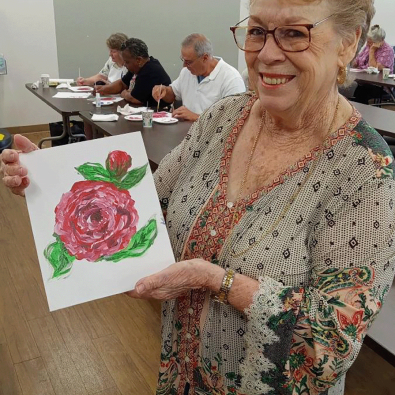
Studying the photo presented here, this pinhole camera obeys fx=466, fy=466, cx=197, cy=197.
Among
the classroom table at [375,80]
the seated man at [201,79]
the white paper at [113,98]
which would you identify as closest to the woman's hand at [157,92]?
the seated man at [201,79]

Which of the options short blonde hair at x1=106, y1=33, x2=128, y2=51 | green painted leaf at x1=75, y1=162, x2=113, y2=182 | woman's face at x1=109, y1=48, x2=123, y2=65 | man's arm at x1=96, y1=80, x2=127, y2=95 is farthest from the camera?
woman's face at x1=109, y1=48, x2=123, y2=65

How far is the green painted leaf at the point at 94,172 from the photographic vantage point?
1.17m

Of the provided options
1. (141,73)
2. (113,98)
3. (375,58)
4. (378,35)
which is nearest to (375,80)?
(378,35)

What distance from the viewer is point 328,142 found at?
3.43 feet

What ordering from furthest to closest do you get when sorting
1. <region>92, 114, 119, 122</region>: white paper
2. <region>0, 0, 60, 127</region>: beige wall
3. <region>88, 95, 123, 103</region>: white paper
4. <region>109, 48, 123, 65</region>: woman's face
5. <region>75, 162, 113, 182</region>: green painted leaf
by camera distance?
<region>0, 0, 60, 127</region>: beige wall
<region>109, 48, 123, 65</region>: woman's face
<region>88, 95, 123, 103</region>: white paper
<region>92, 114, 119, 122</region>: white paper
<region>75, 162, 113, 182</region>: green painted leaf

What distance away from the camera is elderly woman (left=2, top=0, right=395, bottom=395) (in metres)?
0.94

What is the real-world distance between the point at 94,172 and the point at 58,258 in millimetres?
229

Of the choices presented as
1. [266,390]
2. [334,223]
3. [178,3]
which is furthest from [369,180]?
[178,3]

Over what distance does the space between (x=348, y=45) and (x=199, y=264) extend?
0.57 meters

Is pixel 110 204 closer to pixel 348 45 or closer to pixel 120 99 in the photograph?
pixel 348 45

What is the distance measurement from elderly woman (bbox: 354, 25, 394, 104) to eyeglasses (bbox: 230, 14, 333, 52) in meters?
6.73

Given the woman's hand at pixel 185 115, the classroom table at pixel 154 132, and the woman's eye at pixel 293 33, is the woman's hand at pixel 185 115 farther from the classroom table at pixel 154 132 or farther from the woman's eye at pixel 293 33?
the woman's eye at pixel 293 33

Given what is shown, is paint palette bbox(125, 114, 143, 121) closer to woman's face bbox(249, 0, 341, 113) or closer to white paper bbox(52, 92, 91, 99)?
white paper bbox(52, 92, 91, 99)

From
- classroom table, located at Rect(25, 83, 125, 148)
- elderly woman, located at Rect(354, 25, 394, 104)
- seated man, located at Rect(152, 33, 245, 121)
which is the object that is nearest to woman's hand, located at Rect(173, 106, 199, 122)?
seated man, located at Rect(152, 33, 245, 121)
